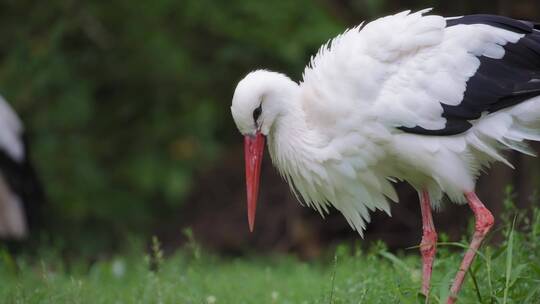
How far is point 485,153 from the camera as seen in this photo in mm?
4457

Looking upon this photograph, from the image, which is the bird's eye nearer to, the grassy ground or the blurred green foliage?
the grassy ground

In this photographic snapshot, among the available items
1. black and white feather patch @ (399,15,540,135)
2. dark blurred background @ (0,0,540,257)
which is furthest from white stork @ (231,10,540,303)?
dark blurred background @ (0,0,540,257)

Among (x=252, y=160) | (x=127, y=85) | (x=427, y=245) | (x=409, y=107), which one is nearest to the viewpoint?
(x=409, y=107)

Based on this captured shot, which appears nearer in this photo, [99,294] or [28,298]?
[28,298]

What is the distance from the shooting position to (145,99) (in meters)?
9.95

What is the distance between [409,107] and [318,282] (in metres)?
1.90

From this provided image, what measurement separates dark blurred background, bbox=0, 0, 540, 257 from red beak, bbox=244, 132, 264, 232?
430 cm

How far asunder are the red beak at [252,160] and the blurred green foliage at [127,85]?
4.48 meters

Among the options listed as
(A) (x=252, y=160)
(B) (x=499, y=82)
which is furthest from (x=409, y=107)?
(A) (x=252, y=160)

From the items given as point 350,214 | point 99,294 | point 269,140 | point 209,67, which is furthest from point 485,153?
point 209,67

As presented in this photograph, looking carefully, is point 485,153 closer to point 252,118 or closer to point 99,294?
point 252,118

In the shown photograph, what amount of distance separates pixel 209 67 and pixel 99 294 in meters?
5.08

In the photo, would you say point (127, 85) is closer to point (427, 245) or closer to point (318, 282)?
point (318, 282)

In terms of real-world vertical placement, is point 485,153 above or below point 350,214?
above
